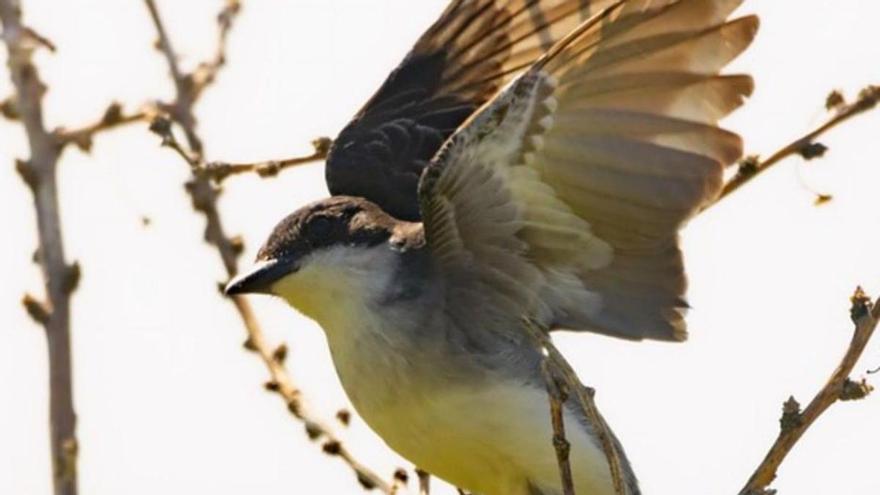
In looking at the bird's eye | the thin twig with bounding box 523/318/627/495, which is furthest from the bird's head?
the thin twig with bounding box 523/318/627/495

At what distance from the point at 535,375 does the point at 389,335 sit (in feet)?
1.34

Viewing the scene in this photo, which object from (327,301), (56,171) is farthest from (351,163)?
(56,171)

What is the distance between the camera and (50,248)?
12.8ft

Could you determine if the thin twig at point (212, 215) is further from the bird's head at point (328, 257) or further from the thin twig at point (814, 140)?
the thin twig at point (814, 140)

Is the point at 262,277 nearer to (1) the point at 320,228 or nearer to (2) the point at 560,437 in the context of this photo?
(1) the point at 320,228

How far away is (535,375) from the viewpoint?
5586mm

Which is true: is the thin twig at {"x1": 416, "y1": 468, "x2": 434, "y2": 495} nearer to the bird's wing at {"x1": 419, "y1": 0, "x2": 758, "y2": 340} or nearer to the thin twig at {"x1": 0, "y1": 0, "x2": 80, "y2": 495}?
the bird's wing at {"x1": 419, "y1": 0, "x2": 758, "y2": 340}

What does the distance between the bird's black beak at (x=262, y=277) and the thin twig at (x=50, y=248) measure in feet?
3.06

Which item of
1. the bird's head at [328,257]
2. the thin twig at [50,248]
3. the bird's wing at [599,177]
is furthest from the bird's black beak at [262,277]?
the thin twig at [50,248]

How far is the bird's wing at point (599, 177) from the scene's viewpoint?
5.35 meters

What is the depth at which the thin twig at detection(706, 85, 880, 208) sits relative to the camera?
4.83 meters

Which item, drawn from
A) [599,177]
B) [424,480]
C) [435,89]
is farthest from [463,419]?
[435,89]

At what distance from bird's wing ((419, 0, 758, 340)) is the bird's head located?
19 cm

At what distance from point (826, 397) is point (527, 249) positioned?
1873mm
